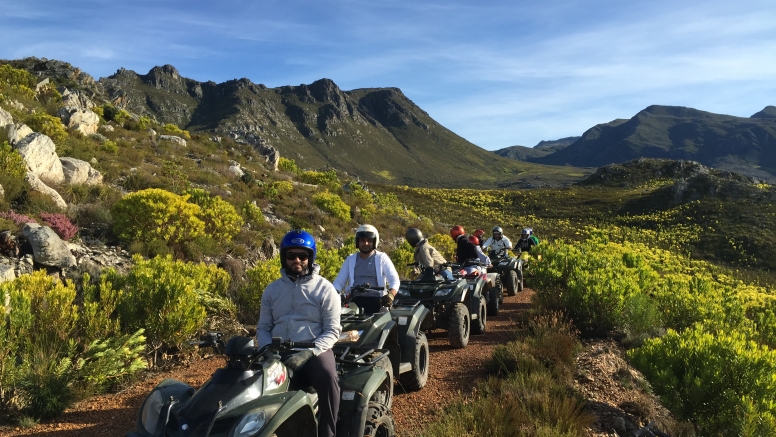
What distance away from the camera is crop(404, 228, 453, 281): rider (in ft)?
25.7

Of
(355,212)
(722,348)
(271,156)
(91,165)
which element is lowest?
(722,348)

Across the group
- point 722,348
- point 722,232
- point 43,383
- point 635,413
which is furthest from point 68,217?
point 722,232

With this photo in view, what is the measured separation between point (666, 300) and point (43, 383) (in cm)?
983

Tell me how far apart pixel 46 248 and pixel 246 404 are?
7242 mm

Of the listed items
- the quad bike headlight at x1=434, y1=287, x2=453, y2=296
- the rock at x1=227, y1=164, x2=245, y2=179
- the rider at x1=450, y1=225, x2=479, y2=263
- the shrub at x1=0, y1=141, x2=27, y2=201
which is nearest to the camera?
the quad bike headlight at x1=434, y1=287, x2=453, y2=296

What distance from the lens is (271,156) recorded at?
30.7 meters

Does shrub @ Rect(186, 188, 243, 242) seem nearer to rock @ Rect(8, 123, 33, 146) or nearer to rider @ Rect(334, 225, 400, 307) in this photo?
rock @ Rect(8, 123, 33, 146)

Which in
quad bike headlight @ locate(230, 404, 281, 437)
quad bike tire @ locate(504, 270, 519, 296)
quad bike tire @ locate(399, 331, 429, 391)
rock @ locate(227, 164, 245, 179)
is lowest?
quad bike tire @ locate(504, 270, 519, 296)

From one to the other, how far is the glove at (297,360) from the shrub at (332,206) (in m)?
15.1

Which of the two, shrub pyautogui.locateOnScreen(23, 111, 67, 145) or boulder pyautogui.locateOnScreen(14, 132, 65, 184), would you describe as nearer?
boulder pyautogui.locateOnScreen(14, 132, 65, 184)

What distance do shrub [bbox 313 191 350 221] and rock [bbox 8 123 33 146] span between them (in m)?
9.77

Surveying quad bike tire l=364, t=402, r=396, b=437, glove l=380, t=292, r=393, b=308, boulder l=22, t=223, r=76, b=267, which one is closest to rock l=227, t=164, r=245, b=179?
boulder l=22, t=223, r=76, b=267

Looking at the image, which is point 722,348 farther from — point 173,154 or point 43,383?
point 173,154

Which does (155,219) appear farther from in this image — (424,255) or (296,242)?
(296,242)
